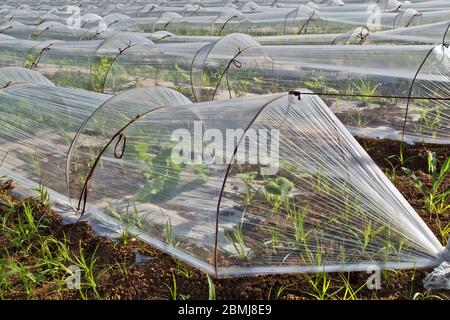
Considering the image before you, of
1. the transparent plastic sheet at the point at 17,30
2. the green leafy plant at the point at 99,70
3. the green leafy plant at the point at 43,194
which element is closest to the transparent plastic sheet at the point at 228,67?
the green leafy plant at the point at 99,70

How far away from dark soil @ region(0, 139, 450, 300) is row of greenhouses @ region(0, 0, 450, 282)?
0.09 m

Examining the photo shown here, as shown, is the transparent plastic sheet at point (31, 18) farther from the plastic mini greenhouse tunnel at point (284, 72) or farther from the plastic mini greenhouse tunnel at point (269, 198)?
the plastic mini greenhouse tunnel at point (269, 198)

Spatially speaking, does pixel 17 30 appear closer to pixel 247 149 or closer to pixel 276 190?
pixel 247 149

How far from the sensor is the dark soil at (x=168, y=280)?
Answer: 2838 millimetres

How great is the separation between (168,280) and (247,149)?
999mm

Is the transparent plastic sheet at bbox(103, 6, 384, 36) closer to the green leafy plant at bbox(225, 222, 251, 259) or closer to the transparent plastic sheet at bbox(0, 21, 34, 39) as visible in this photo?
the transparent plastic sheet at bbox(0, 21, 34, 39)

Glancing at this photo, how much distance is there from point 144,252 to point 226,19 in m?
8.79

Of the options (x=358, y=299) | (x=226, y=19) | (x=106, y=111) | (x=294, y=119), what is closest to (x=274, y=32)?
(x=226, y=19)

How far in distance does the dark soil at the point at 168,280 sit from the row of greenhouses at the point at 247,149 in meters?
0.09

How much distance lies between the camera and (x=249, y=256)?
9.66 ft

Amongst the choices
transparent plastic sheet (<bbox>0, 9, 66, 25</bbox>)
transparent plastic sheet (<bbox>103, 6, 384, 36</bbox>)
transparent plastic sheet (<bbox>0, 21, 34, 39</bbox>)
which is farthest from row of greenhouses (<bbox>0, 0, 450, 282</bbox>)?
transparent plastic sheet (<bbox>0, 9, 66, 25</bbox>)

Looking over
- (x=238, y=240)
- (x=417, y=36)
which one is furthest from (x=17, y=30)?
(x=238, y=240)

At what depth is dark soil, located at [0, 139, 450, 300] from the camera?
2.84m

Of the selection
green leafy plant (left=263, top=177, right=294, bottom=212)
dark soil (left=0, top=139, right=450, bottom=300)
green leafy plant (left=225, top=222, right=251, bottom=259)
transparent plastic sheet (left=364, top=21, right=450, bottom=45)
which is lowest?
dark soil (left=0, top=139, right=450, bottom=300)
